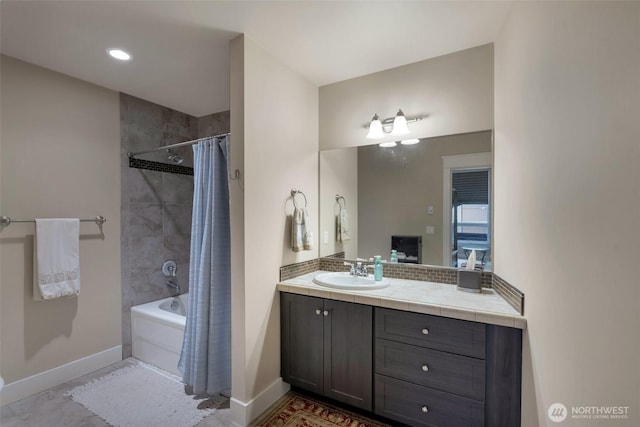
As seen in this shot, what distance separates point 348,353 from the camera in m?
1.91

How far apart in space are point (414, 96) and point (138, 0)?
1.85m

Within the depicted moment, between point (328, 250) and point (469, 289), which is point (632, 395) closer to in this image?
point (469, 289)

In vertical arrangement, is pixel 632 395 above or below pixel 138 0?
below

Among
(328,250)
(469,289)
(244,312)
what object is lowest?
(244,312)

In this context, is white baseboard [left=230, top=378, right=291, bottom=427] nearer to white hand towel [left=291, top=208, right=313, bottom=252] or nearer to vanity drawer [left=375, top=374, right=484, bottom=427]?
vanity drawer [left=375, top=374, right=484, bottom=427]

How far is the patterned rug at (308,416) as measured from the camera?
1.88m

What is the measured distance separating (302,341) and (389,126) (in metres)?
1.79

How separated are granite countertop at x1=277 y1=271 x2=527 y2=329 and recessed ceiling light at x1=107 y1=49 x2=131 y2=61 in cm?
199

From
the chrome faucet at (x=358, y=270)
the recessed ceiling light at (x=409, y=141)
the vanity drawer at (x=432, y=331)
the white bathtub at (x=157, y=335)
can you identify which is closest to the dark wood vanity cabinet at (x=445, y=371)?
the vanity drawer at (x=432, y=331)

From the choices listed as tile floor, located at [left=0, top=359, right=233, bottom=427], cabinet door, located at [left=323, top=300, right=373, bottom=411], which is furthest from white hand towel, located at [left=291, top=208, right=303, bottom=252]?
tile floor, located at [left=0, top=359, right=233, bottom=427]

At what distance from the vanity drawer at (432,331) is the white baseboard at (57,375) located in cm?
246

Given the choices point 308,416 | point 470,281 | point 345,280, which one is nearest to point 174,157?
point 345,280

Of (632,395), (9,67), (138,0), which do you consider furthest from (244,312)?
(9,67)

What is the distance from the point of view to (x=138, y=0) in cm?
154
